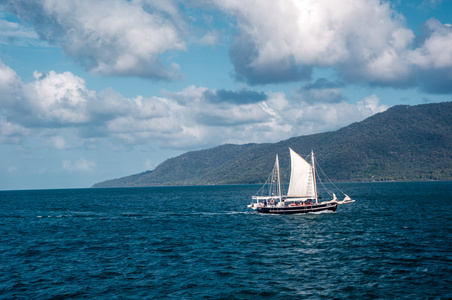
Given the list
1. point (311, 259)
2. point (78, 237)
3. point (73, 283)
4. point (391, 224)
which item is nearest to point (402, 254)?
point (311, 259)

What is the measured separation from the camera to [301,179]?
345ft

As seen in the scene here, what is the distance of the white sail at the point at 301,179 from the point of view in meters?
104

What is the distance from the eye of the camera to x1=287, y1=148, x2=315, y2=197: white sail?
10450 centimetres

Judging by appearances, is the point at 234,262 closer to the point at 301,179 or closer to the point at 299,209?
the point at 299,209

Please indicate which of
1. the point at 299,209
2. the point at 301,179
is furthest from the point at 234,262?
the point at 301,179

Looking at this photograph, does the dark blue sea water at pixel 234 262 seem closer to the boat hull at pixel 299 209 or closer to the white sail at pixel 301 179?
the boat hull at pixel 299 209

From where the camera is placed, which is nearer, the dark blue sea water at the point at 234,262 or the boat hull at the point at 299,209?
the dark blue sea water at the point at 234,262

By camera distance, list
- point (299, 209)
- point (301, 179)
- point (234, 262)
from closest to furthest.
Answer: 1. point (234, 262)
2. point (299, 209)
3. point (301, 179)

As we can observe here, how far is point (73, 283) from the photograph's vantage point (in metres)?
41.0

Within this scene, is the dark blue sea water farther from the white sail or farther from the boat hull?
the white sail

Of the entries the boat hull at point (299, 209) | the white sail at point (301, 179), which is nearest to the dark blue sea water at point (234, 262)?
the boat hull at point (299, 209)

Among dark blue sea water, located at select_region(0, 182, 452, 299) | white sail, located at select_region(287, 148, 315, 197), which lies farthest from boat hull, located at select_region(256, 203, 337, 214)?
dark blue sea water, located at select_region(0, 182, 452, 299)

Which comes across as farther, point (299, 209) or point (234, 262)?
point (299, 209)

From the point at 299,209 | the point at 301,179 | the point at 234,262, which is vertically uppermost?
the point at 301,179
